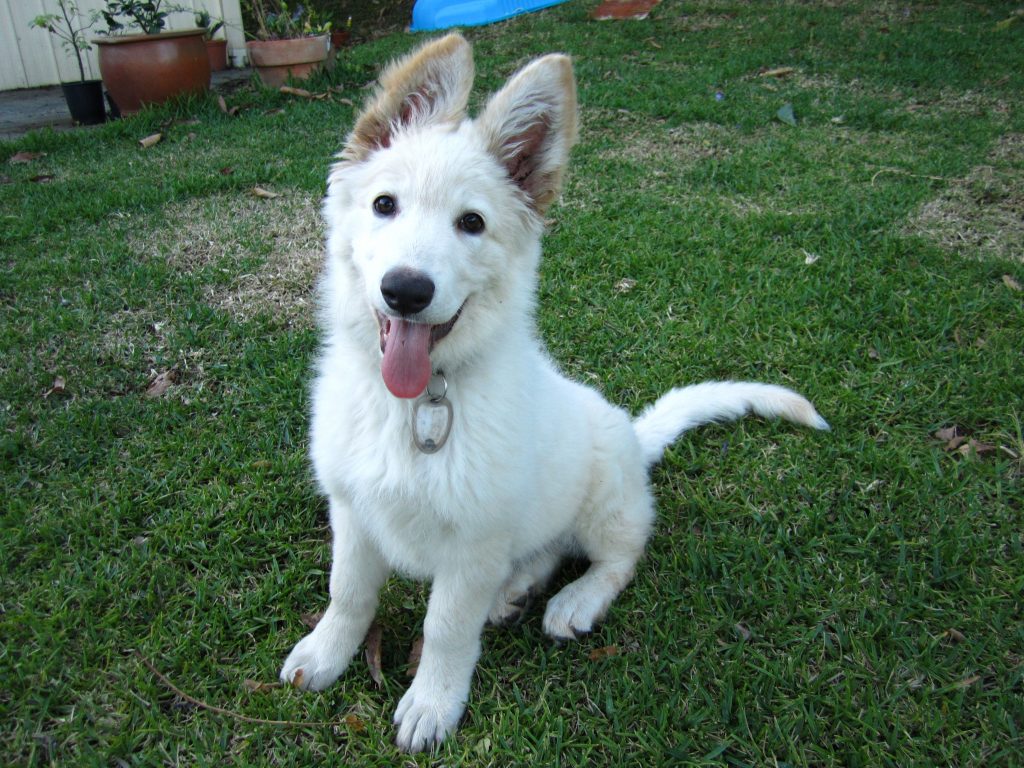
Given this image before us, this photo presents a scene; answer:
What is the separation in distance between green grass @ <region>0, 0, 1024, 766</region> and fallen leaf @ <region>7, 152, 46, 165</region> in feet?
0.28

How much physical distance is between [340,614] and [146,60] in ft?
22.5

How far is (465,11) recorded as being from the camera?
11180mm

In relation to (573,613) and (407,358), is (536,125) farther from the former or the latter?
(573,613)

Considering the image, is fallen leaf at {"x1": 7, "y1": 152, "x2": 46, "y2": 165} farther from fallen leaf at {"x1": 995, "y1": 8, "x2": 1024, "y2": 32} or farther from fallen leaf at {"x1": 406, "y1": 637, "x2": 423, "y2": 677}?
fallen leaf at {"x1": 995, "y1": 8, "x2": 1024, "y2": 32}

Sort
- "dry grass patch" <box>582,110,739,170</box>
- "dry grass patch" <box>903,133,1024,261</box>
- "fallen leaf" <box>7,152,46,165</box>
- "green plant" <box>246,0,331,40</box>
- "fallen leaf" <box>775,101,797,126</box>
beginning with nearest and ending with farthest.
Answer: "dry grass patch" <box>903,133,1024,261</box>
"dry grass patch" <box>582,110,739,170</box>
"fallen leaf" <box>7,152,46,165</box>
"fallen leaf" <box>775,101,797,126</box>
"green plant" <box>246,0,331,40</box>

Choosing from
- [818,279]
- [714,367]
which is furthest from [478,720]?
[818,279]

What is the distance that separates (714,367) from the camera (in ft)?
11.7

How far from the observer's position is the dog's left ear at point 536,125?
1.97 meters

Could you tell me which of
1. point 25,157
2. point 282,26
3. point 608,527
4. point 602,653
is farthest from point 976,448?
point 282,26

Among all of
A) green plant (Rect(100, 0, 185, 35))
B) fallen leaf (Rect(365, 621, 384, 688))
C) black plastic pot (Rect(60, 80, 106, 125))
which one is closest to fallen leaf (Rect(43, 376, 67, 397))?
fallen leaf (Rect(365, 621, 384, 688))

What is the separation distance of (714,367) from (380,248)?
86.5 inches

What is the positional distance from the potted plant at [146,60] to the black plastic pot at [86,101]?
14 centimetres

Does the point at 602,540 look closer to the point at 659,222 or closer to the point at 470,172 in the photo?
the point at 470,172

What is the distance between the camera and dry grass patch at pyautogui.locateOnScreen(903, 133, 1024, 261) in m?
4.43
